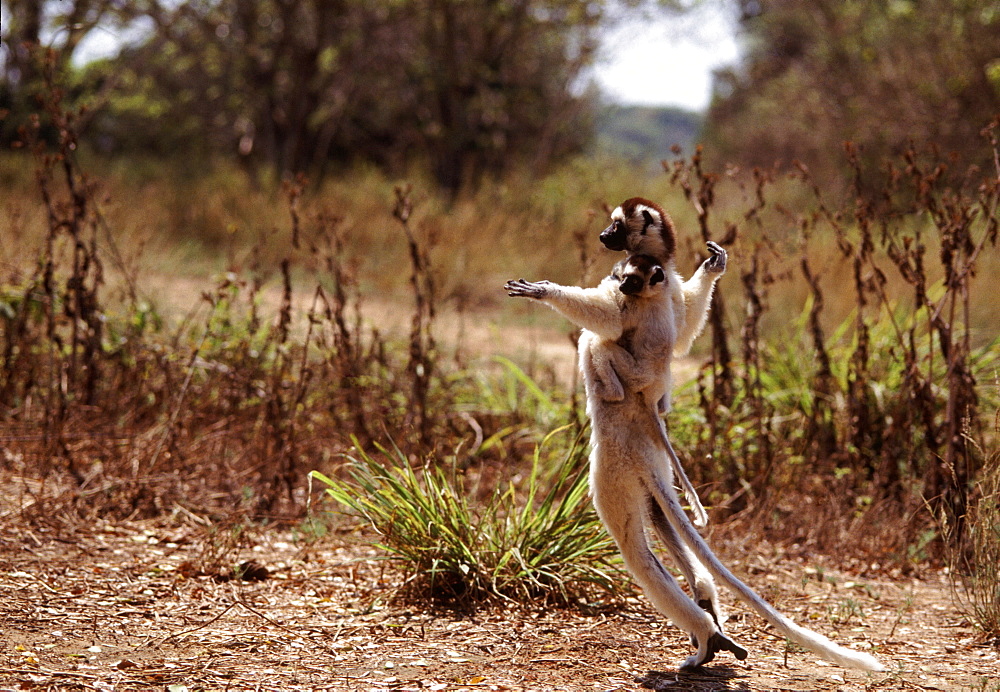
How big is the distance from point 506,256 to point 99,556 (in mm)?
8639

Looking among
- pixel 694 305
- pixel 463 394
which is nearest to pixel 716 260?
pixel 694 305

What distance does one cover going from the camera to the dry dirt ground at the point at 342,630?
11.0ft

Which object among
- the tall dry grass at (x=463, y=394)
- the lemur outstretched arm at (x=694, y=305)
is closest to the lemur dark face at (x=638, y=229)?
the lemur outstretched arm at (x=694, y=305)

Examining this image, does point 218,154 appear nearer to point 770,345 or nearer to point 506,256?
point 506,256

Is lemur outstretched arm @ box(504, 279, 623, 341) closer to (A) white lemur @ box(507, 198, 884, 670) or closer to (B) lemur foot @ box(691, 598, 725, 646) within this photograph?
(A) white lemur @ box(507, 198, 884, 670)

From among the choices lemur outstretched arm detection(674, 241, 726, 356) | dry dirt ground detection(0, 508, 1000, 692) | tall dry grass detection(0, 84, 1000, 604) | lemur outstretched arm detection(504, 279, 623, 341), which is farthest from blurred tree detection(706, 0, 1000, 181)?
lemur outstretched arm detection(504, 279, 623, 341)

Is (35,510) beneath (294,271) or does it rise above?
beneath

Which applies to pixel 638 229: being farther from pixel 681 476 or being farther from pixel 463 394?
pixel 463 394

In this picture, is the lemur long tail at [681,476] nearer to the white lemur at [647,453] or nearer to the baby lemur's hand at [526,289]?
the white lemur at [647,453]

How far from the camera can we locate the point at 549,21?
1772 cm

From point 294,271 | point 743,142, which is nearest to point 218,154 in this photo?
point 294,271

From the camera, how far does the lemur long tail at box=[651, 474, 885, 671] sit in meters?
2.87

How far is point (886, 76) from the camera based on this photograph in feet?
54.4

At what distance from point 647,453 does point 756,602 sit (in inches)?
22.4
